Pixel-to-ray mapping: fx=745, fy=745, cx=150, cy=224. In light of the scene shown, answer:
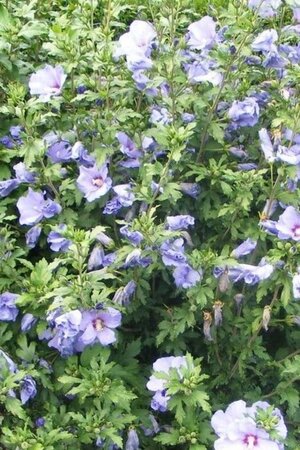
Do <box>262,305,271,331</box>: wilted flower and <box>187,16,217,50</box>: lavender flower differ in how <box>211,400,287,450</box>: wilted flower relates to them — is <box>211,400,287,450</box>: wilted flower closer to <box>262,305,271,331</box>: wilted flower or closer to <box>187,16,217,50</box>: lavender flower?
<box>262,305,271,331</box>: wilted flower

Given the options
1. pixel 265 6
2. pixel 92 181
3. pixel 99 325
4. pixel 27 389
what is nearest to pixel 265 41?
pixel 265 6

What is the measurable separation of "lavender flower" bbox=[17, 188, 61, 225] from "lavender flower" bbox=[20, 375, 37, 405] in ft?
2.21

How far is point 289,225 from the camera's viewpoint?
109 inches

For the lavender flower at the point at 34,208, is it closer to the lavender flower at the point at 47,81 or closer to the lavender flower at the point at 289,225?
the lavender flower at the point at 47,81

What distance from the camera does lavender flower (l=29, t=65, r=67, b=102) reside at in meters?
3.17

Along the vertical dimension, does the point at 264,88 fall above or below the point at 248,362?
above

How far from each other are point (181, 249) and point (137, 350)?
506mm

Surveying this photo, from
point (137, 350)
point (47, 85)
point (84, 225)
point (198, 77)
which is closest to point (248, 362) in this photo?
point (137, 350)

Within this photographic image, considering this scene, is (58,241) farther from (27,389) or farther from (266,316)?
(266,316)

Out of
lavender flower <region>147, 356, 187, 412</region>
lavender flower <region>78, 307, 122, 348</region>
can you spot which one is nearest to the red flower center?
lavender flower <region>78, 307, 122, 348</region>

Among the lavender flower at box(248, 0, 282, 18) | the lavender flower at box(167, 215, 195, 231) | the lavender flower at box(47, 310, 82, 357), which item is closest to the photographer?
the lavender flower at box(47, 310, 82, 357)

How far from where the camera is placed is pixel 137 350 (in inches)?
119

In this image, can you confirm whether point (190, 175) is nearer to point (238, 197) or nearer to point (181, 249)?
point (238, 197)

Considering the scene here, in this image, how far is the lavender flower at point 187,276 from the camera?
2781 millimetres
